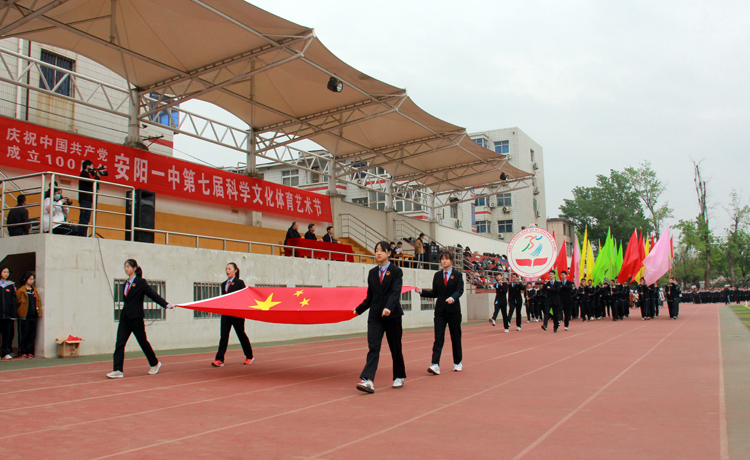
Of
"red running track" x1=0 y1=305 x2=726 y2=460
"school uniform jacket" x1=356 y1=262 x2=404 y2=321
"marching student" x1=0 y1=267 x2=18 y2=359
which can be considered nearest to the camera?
"red running track" x1=0 y1=305 x2=726 y2=460

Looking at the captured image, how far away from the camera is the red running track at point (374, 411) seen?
452 centimetres

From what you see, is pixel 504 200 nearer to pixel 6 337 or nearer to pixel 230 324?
pixel 230 324

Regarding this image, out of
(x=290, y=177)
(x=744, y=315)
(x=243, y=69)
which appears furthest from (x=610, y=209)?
(x=243, y=69)

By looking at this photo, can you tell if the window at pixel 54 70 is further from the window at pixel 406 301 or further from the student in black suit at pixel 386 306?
the student in black suit at pixel 386 306

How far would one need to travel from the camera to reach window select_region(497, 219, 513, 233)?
216 feet

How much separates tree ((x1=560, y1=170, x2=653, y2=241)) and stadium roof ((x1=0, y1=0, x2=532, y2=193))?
53749mm

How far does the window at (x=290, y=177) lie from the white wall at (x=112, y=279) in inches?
1141

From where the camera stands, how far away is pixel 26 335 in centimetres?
1110

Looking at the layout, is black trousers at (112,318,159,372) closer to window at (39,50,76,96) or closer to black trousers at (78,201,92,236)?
black trousers at (78,201,92,236)

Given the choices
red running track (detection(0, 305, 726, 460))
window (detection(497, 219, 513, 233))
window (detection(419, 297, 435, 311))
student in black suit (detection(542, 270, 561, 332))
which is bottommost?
red running track (detection(0, 305, 726, 460))

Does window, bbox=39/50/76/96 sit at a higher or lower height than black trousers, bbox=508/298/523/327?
higher

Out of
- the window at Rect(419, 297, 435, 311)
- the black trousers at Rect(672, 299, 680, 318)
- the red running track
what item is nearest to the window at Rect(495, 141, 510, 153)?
the window at Rect(419, 297, 435, 311)

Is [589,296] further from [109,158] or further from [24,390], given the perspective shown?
[24,390]

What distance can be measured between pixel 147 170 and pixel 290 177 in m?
28.4
